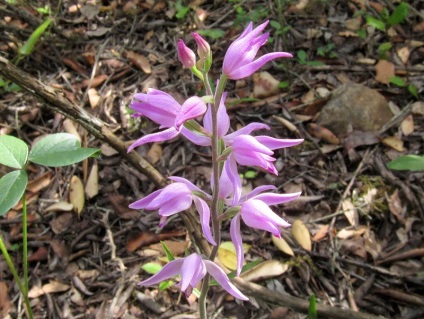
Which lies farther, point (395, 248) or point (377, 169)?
point (377, 169)

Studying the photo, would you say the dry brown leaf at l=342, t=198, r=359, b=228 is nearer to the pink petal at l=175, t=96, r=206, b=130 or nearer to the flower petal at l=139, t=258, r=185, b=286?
the flower petal at l=139, t=258, r=185, b=286

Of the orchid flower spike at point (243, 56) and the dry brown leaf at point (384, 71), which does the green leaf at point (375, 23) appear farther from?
the orchid flower spike at point (243, 56)

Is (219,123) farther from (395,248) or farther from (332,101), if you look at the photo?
(332,101)

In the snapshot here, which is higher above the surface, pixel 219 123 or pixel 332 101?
pixel 219 123

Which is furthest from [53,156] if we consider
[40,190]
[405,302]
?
[405,302]

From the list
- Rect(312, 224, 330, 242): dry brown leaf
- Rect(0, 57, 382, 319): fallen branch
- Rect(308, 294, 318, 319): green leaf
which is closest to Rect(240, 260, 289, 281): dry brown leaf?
Rect(0, 57, 382, 319): fallen branch

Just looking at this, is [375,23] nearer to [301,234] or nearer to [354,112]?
[354,112]

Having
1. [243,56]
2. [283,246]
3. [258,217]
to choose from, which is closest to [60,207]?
[283,246]
